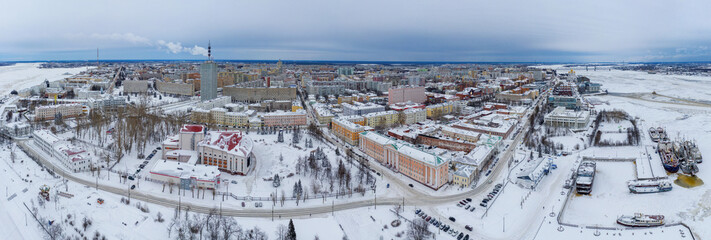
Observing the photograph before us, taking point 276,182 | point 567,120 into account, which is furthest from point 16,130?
point 567,120

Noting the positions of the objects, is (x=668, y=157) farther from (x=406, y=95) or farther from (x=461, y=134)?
(x=406, y=95)

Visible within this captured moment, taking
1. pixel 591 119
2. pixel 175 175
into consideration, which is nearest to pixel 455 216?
pixel 175 175

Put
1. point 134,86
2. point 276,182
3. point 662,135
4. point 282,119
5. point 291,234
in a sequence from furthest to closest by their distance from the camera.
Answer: point 134,86
point 282,119
point 662,135
point 276,182
point 291,234

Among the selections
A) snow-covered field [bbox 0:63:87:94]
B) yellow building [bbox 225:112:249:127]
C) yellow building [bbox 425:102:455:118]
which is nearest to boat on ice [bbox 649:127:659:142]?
yellow building [bbox 425:102:455:118]

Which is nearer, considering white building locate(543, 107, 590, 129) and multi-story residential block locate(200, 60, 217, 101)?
white building locate(543, 107, 590, 129)

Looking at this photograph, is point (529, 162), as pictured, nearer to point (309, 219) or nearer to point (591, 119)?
point (309, 219)

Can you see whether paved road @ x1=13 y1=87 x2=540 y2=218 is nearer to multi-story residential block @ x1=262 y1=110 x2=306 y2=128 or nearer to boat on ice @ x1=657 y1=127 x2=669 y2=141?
multi-story residential block @ x1=262 y1=110 x2=306 y2=128
